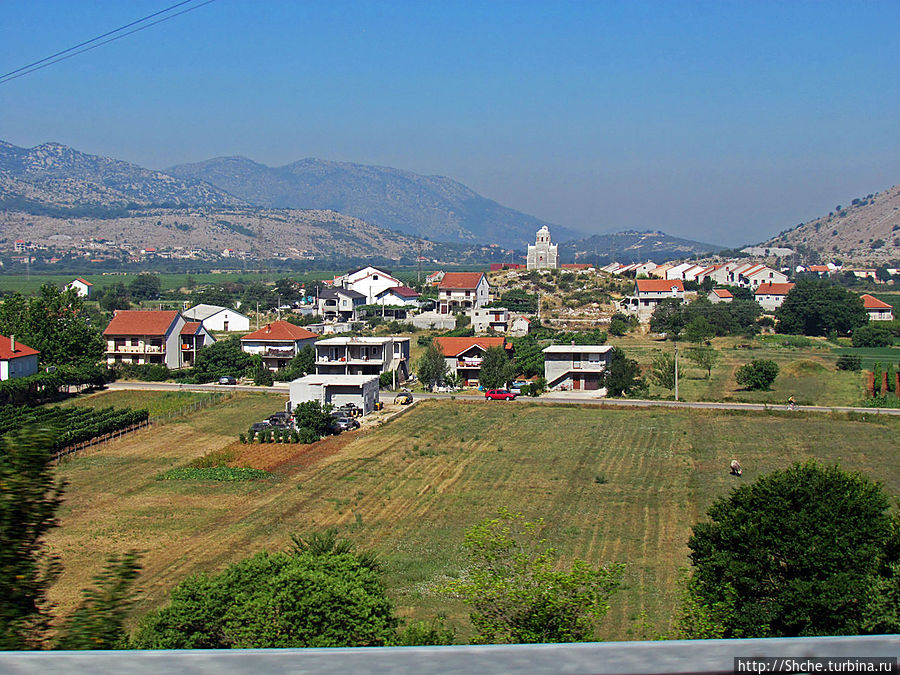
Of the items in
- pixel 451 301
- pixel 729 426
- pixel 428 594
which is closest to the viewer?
pixel 428 594

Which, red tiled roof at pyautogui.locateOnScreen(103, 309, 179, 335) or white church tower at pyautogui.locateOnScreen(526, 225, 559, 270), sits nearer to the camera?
red tiled roof at pyautogui.locateOnScreen(103, 309, 179, 335)

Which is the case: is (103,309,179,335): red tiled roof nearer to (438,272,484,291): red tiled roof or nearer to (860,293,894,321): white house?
(438,272,484,291): red tiled roof

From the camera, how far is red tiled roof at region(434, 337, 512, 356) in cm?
3303

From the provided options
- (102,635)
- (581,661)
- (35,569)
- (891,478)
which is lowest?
(891,478)

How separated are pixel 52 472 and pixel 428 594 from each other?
8.56 metres

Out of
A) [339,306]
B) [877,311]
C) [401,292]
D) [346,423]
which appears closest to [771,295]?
[877,311]

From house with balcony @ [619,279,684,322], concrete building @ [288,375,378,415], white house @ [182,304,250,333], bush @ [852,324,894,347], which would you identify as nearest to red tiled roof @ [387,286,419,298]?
white house @ [182,304,250,333]

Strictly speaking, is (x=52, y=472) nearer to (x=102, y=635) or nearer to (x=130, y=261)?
(x=102, y=635)

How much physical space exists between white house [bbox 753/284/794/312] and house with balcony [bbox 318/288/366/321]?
32.4 metres

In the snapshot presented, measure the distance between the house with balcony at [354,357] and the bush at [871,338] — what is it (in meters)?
29.3

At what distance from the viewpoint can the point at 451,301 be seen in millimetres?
55062

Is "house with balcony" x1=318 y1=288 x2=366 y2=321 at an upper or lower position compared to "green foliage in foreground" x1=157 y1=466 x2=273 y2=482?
upper

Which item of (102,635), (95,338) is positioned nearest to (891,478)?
(102,635)

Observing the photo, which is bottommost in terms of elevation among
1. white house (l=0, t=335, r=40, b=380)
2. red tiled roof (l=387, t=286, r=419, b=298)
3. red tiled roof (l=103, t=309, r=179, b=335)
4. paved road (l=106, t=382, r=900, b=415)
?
paved road (l=106, t=382, r=900, b=415)
